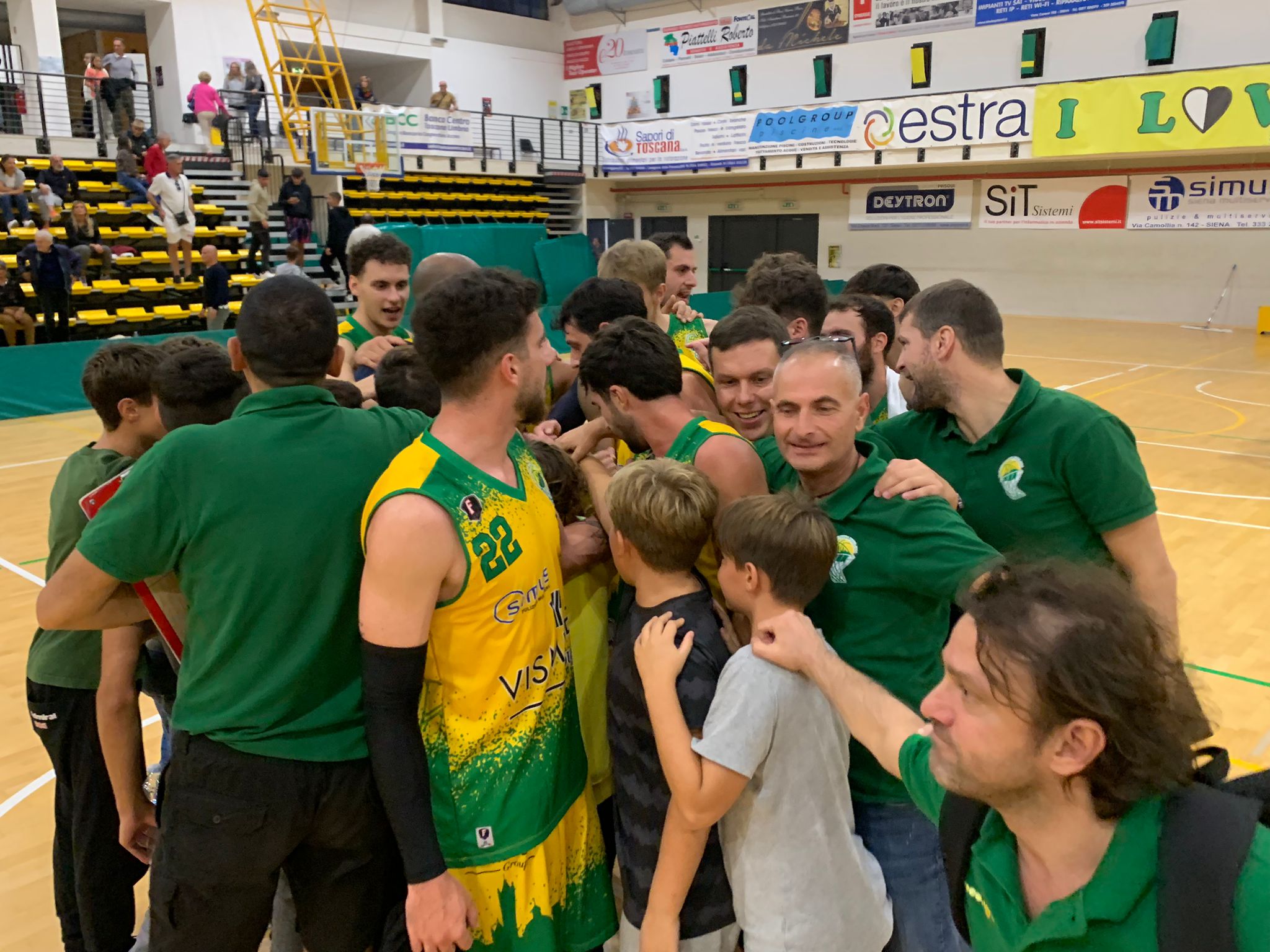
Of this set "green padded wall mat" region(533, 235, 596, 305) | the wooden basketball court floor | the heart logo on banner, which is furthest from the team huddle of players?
the heart logo on banner

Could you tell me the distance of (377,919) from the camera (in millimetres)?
2180

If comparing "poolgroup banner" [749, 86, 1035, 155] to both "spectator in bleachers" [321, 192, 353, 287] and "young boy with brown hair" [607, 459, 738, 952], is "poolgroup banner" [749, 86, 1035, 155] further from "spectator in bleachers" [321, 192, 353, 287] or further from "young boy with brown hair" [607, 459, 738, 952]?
"young boy with brown hair" [607, 459, 738, 952]

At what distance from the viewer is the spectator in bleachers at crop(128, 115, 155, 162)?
17.5 m

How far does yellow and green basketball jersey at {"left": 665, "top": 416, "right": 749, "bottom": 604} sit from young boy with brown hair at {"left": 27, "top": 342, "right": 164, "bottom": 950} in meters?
1.48

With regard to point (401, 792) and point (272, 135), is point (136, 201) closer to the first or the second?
point (272, 135)

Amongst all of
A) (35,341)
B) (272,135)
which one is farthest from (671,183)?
(35,341)

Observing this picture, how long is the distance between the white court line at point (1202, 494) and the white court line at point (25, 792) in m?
8.34

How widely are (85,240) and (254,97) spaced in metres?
6.52

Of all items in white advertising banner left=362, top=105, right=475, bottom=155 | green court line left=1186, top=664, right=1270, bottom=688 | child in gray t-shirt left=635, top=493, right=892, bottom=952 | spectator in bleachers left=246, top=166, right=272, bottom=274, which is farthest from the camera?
white advertising banner left=362, top=105, right=475, bottom=155

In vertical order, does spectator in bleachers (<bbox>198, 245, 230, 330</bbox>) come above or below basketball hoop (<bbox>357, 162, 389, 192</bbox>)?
below

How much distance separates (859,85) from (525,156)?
8965 mm

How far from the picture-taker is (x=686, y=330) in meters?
5.91

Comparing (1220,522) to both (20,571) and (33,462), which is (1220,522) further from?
(33,462)

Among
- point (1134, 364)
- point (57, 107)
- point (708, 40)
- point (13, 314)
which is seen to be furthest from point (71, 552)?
point (708, 40)
